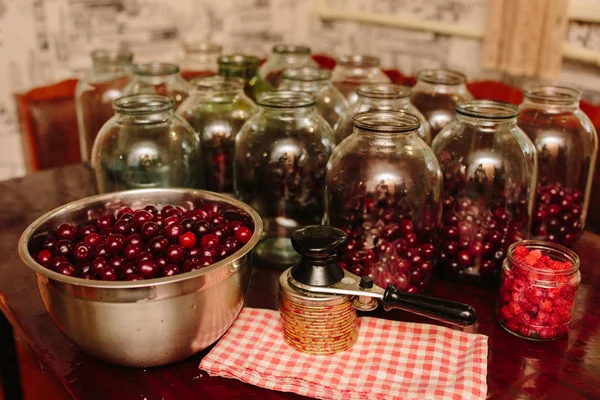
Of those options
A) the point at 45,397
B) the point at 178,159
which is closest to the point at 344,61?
the point at 178,159

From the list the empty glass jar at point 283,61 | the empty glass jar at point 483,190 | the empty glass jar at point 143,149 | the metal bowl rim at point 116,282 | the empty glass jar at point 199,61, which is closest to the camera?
the metal bowl rim at point 116,282

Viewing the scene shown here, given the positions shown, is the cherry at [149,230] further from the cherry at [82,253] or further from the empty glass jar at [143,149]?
the empty glass jar at [143,149]

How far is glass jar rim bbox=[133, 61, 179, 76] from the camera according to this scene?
1492mm

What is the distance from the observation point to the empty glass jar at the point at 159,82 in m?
1.50

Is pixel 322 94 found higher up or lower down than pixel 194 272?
higher up

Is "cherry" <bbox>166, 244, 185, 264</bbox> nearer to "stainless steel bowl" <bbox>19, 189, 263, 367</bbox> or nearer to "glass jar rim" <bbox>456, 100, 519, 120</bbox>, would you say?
"stainless steel bowl" <bbox>19, 189, 263, 367</bbox>

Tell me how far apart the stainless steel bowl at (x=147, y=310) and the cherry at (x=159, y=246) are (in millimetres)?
116

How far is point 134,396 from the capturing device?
2.64 feet

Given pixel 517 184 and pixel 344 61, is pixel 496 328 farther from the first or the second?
pixel 344 61

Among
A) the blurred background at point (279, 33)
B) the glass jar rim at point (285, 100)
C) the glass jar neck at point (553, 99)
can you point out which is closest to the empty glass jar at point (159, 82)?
the glass jar rim at point (285, 100)

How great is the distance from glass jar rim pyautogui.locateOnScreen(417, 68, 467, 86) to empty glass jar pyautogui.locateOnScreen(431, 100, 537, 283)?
0.98 feet

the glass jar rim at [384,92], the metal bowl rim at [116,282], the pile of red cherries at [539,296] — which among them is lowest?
the pile of red cherries at [539,296]

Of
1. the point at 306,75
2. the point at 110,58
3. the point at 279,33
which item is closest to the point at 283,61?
the point at 306,75

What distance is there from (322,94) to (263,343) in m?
0.71
